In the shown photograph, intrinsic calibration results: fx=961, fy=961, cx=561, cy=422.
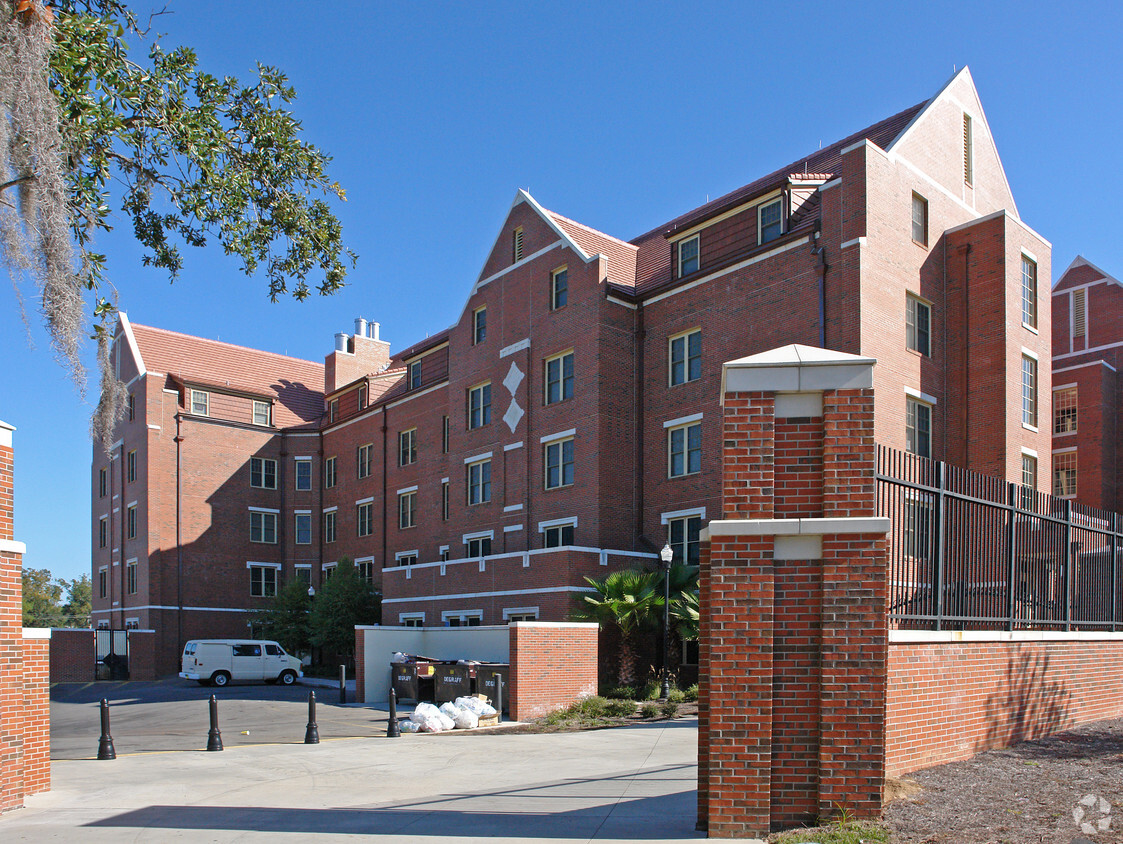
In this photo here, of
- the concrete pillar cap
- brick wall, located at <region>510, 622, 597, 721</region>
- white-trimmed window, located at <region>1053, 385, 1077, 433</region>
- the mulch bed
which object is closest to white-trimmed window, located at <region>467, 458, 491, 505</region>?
brick wall, located at <region>510, 622, 597, 721</region>

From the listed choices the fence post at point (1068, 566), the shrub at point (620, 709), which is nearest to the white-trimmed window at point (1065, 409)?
the shrub at point (620, 709)

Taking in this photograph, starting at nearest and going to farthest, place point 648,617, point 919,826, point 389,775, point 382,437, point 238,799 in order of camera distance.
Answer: point 919,826, point 238,799, point 389,775, point 648,617, point 382,437

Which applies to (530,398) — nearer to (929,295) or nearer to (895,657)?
(929,295)

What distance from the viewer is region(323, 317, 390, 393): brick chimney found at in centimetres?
5081

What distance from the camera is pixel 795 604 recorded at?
317 inches

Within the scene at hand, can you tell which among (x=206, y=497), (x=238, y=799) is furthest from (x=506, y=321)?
(x=238, y=799)

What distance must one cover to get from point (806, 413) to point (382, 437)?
36415 mm

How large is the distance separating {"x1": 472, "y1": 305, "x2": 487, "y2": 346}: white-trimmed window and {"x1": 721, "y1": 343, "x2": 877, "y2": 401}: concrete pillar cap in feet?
88.5

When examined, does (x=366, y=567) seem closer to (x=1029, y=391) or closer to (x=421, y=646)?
(x=421, y=646)

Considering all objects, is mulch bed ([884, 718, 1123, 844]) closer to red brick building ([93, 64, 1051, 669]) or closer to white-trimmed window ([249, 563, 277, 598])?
red brick building ([93, 64, 1051, 669])

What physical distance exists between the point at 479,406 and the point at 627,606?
1216 centimetres

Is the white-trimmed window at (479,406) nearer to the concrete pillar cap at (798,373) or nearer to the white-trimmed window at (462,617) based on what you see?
the white-trimmed window at (462,617)

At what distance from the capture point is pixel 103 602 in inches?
1966

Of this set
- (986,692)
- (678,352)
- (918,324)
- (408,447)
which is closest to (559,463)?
(678,352)
